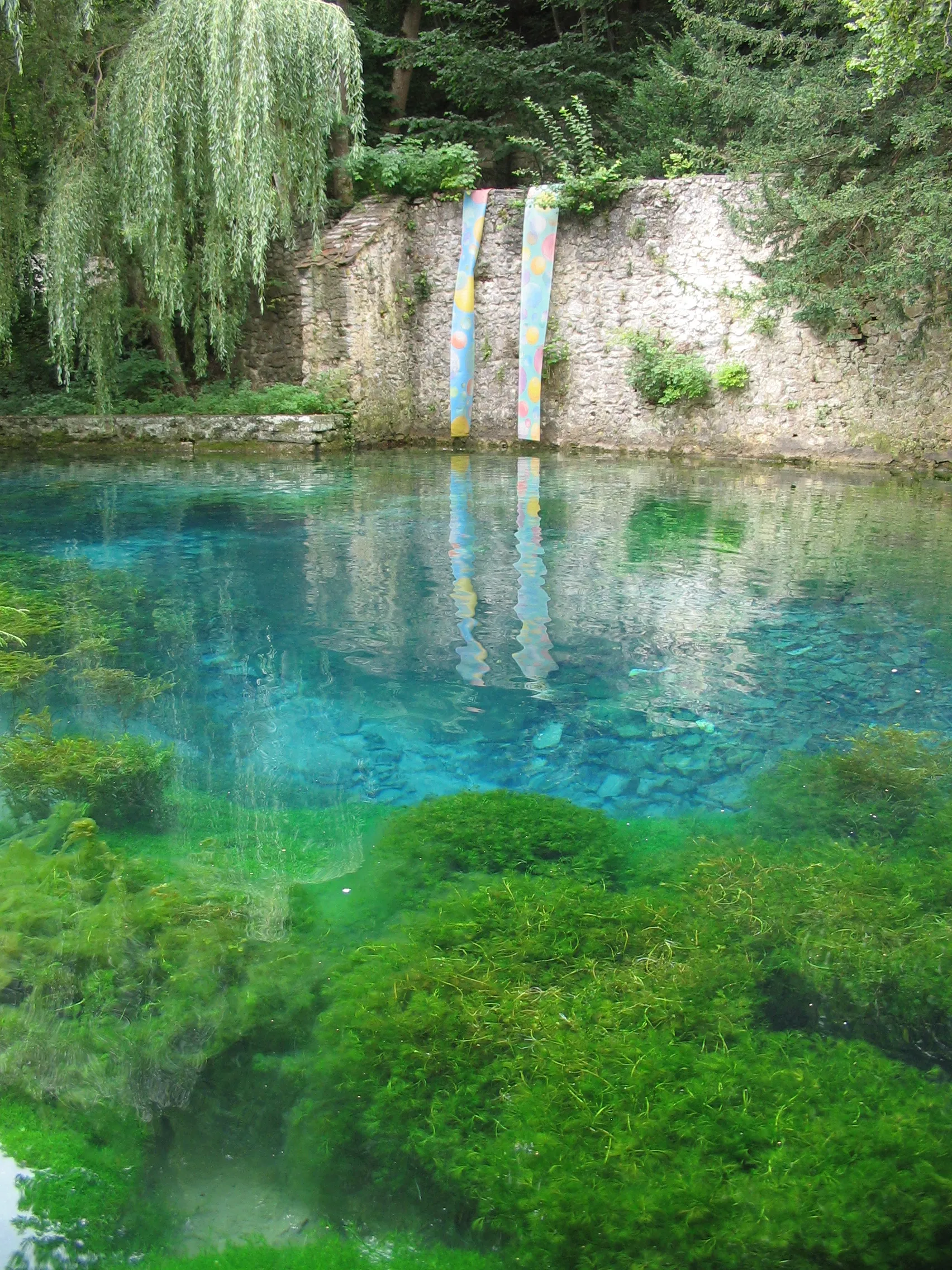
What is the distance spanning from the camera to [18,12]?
8.25 m

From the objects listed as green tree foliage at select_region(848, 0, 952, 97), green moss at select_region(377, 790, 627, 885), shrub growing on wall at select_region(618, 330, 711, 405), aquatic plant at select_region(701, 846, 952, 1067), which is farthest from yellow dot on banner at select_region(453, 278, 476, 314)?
aquatic plant at select_region(701, 846, 952, 1067)

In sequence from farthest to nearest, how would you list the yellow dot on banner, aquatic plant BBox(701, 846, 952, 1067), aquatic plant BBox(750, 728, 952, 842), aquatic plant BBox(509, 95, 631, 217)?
the yellow dot on banner → aquatic plant BBox(509, 95, 631, 217) → aquatic plant BBox(750, 728, 952, 842) → aquatic plant BBox(701, 846, 952, 1067)

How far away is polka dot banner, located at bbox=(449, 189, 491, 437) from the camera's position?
13203mm

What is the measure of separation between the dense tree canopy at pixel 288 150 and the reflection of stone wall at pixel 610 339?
0.52 meters

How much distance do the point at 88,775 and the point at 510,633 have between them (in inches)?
87.4

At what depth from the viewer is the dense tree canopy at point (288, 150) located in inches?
367

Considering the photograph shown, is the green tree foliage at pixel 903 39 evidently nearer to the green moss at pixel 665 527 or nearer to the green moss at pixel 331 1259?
the green moss at pixel 665 527

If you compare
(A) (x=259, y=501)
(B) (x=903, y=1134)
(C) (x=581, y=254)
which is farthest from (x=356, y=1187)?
(C) (x=581, y=254)

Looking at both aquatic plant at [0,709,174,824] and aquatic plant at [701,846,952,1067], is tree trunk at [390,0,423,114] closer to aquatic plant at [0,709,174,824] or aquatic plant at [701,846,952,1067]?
aquatic plant at [0,709,174,824]

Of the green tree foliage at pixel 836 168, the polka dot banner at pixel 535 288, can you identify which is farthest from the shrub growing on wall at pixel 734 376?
the polka dot banner at pixel 535 288

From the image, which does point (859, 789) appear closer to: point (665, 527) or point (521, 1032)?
point (521, 1032)

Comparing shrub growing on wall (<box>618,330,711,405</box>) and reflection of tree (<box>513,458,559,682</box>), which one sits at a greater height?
shrub growing on wall (<box>618,330,711,405</box>)

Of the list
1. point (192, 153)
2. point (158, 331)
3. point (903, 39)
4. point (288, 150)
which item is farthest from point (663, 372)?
point (158, 331)

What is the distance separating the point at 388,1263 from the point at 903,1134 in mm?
856
